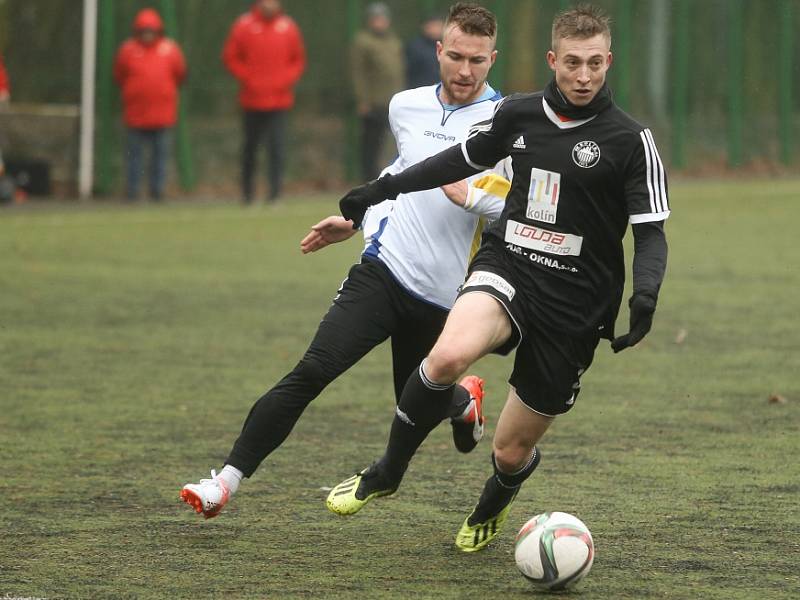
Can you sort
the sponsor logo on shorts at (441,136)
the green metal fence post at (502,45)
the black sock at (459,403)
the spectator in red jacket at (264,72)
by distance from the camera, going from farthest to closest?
the green metal fence post at (502,45) < the spectator in red jacket at (264,72) < the black sock at (459,403) < the sponsor logo on shorts at (441,136)

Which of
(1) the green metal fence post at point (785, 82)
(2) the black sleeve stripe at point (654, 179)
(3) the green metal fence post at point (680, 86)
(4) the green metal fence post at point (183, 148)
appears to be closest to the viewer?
(2) the black sleeve stripe at point (654, 179)

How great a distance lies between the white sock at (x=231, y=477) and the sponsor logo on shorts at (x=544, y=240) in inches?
54.0

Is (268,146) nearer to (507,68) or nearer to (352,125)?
(352,125)

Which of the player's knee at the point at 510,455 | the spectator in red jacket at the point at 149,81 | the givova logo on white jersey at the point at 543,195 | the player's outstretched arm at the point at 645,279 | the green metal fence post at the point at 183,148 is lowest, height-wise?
the green metal fence post at the point at 183,148

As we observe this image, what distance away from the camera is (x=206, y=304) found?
40.4ft

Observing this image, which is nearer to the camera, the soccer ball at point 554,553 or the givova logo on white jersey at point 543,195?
the soccer ball at point 554,553

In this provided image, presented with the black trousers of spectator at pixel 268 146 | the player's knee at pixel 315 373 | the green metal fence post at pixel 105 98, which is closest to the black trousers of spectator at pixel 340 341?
the player's knee at pixel 315 373

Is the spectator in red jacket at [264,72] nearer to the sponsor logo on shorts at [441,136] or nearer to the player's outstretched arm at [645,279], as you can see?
the sponsor logo on shorts at [441,136]

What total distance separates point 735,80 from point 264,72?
9.91 meters

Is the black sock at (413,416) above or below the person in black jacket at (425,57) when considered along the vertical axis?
above

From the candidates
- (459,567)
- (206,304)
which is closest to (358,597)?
(459,567)

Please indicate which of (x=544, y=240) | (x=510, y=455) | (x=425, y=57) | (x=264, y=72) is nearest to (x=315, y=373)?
(x=510, y=455)

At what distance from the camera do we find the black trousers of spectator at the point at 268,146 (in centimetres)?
1977

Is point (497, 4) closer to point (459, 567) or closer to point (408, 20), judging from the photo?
point (408, 20)
